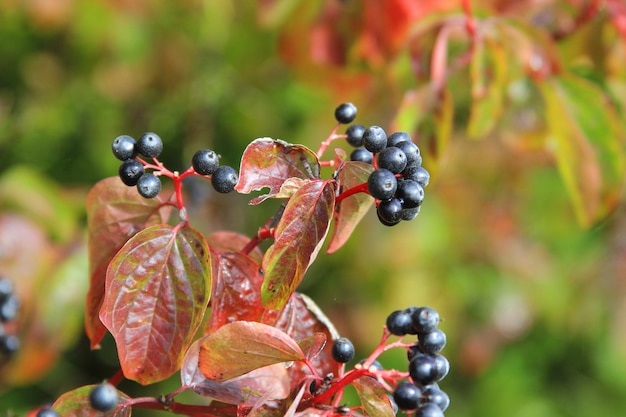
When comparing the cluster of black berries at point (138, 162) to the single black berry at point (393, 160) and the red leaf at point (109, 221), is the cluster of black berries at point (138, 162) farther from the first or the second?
the single black berry at point (393, 160)

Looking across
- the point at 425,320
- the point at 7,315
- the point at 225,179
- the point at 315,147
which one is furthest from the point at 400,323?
the point at 315,147

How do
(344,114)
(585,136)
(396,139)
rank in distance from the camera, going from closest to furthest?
(396,139)
(344,114)
(585,136)

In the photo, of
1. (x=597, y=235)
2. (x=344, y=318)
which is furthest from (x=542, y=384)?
(x=344, y=318)

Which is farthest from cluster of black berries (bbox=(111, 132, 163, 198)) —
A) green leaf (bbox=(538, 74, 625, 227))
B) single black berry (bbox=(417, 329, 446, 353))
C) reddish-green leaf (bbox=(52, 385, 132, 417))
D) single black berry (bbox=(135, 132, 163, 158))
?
green leaf (bbox=(538, 74, 625, 227))

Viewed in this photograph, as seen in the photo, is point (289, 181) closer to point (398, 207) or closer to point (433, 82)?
point (398, 207)

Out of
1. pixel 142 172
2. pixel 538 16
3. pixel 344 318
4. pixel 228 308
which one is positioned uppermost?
pixel 538 16

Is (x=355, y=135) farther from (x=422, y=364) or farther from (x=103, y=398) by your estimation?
(x=103, y=398)
